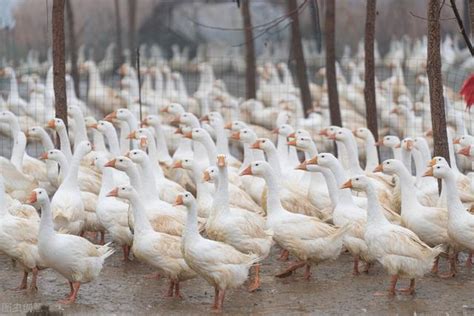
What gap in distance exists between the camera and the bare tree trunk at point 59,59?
1338 centimetres

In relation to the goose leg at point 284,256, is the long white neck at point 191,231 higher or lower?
higher

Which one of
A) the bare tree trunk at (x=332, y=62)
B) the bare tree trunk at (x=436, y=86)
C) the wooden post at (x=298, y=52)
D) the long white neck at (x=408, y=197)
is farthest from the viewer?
the wooden post at (x=298, y=52)

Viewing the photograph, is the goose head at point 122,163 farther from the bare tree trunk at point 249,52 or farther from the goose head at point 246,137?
the bare tree trunk at point 249,52

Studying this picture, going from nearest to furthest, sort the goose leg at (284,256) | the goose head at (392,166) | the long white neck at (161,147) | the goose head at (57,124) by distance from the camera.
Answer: the goose head at (392,166)
the goose leg at (284,256)
the goose head at (57,124)
the long white neck at (161,147)

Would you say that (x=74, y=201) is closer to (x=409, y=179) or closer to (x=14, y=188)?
(x=14, y=188)

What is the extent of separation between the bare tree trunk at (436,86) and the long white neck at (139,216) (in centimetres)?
364

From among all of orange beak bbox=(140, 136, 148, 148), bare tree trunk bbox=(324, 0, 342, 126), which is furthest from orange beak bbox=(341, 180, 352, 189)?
bare tree trunk bbox=(324, 0, 342, 126)

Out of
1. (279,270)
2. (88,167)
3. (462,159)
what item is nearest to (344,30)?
(462,159)

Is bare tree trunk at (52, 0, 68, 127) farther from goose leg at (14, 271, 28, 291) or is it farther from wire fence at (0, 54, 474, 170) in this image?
goose leg at (14, 271, 28, 291)

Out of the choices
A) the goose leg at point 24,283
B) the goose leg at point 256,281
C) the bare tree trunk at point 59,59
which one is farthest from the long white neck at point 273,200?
the bare tree trunk at point 59,59

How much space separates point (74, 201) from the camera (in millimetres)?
11453

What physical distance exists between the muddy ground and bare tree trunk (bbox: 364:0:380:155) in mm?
4075

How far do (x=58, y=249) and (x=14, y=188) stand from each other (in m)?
3.65

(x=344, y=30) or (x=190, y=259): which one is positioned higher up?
(x=344, y=30)
